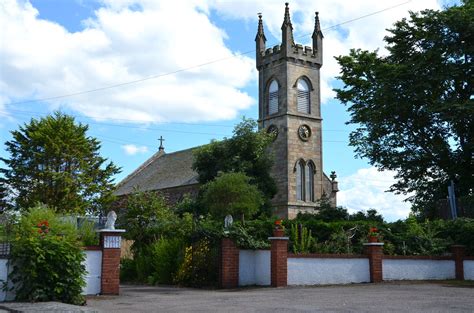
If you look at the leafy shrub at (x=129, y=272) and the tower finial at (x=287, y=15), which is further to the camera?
the tower finial at (x=287, y=15)

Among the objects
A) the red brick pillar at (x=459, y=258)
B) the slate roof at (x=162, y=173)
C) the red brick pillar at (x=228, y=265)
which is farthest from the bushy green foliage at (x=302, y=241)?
the slate roof at (x=162, y=173)

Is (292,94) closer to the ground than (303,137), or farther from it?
farther from it

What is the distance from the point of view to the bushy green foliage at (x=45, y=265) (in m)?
12.8

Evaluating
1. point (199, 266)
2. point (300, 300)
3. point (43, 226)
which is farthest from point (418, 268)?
point (43, 226)

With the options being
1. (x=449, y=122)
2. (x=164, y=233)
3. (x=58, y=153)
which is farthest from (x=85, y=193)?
(x=449, y=122)

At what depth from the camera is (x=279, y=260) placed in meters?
18.1

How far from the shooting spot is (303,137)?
5312cm

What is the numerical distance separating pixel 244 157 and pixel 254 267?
81.7ft

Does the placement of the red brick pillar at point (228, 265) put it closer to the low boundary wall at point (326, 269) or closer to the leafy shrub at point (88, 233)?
the low boundary wall at point (326, 269)

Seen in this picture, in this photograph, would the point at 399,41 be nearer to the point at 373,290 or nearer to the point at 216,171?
the point at 216,171

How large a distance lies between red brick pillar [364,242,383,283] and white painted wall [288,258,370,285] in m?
0.15

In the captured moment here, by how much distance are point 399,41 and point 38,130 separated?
85.5 feet

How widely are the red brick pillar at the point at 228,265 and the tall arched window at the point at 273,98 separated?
3631 cm

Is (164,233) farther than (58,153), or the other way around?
(58,153)
